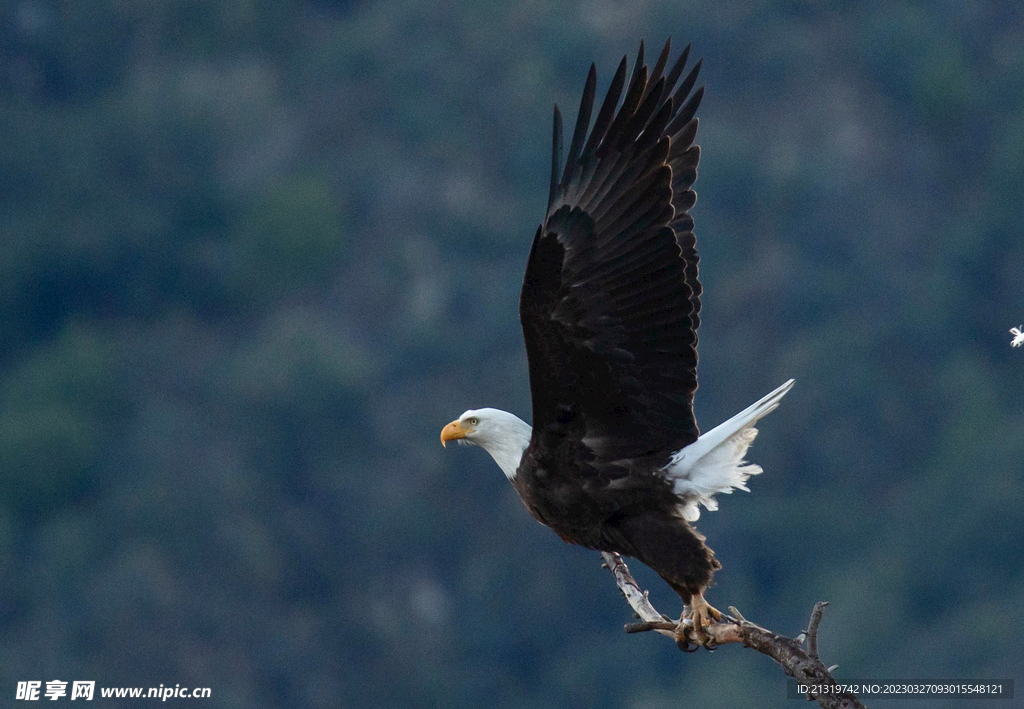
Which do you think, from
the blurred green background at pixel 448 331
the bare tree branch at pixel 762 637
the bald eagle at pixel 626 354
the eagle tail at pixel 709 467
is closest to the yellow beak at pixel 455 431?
the bald eagle at pixel 626 354

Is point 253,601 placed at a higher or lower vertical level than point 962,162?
lower

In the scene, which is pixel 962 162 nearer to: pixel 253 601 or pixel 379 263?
pixel 379 263

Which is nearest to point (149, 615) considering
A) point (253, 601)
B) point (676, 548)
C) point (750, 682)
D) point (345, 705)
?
point (253, 601)

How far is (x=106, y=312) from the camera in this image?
4731 cm

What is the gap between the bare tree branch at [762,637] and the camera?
7.45 metres

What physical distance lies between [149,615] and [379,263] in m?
12.4

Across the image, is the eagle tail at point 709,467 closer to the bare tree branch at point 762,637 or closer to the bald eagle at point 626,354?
the bald eagle at point 626,354

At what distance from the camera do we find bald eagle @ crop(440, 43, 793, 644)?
8578 millimetres

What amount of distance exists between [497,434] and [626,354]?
1051 mm

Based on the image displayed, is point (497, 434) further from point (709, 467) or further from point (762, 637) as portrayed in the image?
point (762, 637)

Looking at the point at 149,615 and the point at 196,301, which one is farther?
the point at 196,301

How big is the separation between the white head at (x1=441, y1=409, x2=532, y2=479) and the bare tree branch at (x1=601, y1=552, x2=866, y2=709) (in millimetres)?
883

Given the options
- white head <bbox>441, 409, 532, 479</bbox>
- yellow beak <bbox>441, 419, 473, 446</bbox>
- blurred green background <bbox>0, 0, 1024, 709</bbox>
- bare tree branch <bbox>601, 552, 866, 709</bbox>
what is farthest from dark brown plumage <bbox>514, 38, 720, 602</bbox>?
blurred green background <bbox>0, 0, 1024, 709</bbox>

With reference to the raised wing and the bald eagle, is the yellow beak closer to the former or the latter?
the bald eagle
